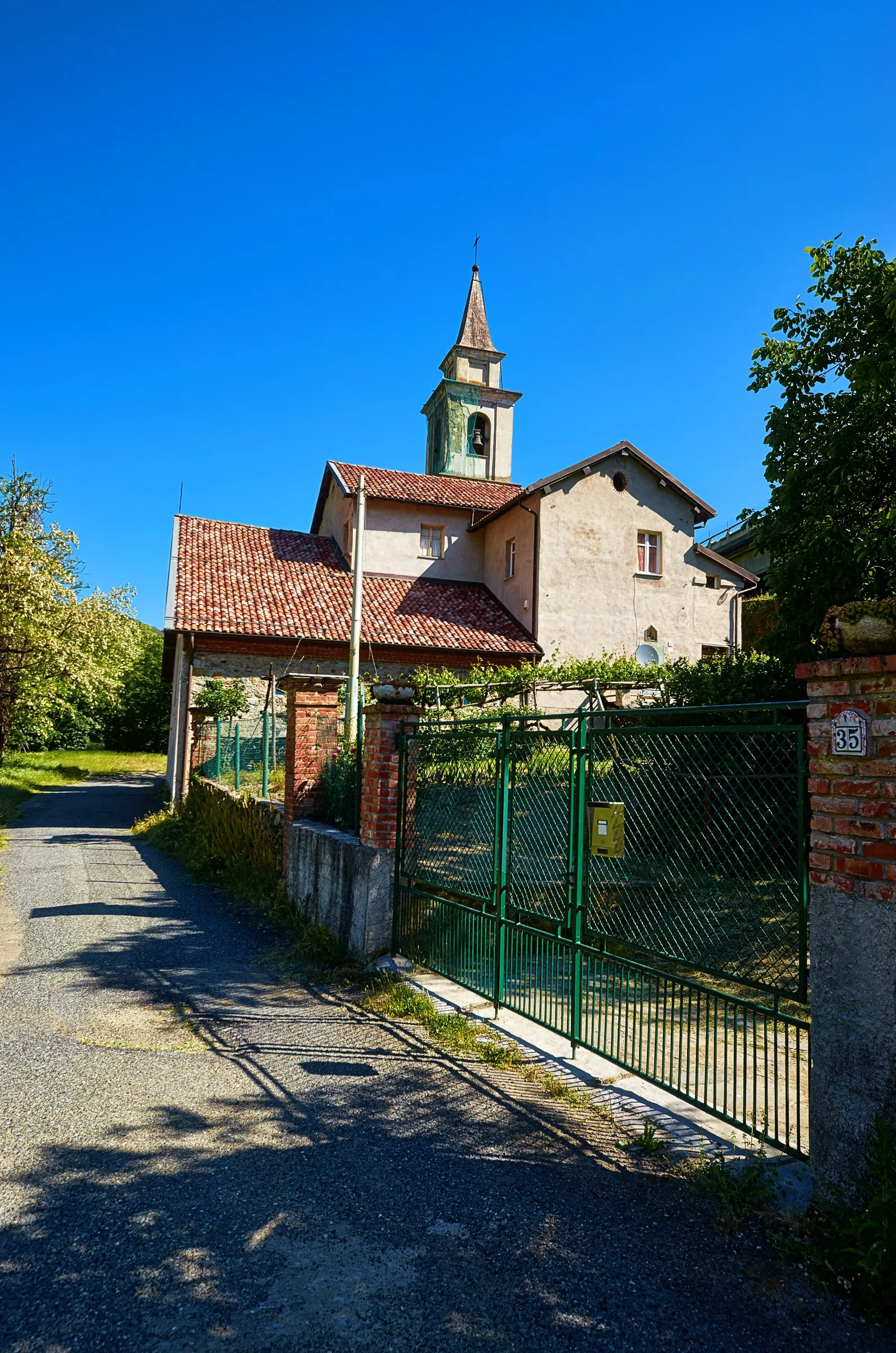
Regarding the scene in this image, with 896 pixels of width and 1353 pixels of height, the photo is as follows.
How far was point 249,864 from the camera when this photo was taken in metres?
10.1

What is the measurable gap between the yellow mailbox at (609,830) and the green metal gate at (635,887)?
0.09 m

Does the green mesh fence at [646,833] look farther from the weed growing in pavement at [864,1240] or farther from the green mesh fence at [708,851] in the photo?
the weed growing in pavement at [864,1240]

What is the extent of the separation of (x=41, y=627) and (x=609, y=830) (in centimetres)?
2156

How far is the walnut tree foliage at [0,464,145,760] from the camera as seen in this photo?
70.9 ft

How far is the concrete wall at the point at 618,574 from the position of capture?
2164 centimetres

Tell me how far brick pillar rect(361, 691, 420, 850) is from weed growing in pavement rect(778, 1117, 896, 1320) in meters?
4.14

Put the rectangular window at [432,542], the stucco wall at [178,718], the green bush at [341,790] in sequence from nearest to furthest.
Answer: the green bush at [341,790], the stucco wall at [178,718], the rectangular window at [432,542]

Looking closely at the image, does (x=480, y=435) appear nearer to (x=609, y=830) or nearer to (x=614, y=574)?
(x=614, y=574)

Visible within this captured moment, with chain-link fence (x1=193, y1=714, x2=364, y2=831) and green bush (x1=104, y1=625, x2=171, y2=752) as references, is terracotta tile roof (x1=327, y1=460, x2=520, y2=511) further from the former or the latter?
green bush (x1=104, y1=625, x2=171, y2=752)

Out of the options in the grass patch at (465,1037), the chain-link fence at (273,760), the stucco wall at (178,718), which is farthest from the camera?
the stucco wall at (178,718)

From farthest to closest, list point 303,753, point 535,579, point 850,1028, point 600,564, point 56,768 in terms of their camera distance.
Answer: point 56,768 → point 600,564 → point 535,579 → point 303,753 → point 850,1028

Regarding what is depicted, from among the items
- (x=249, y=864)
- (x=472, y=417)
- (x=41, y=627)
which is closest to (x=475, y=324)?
(x=472, y=417)

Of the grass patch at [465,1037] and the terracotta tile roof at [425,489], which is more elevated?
the terracotta tile roof at [425,489]

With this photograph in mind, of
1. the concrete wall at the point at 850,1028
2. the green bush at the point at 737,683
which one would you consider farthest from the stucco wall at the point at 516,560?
the concrete wall at the point at 850,1028
